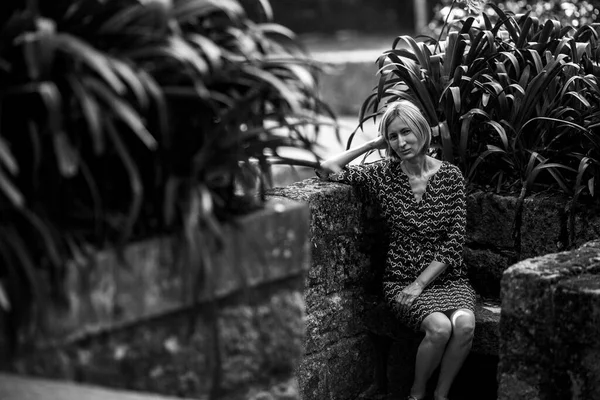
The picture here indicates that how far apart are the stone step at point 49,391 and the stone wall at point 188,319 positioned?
18 mm

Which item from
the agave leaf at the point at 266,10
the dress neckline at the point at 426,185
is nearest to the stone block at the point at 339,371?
the dress neckline at the point at 426,185

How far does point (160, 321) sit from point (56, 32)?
69cm

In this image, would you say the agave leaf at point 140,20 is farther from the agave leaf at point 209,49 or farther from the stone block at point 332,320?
the stone block at point 332,320

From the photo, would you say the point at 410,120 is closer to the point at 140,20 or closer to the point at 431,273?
the point at 431,273

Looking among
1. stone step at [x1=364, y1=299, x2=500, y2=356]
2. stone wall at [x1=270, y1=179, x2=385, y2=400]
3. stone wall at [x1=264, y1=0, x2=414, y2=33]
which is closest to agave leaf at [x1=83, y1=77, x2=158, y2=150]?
stone wall at [x1=270, y1=179, x2=385, y2=400]

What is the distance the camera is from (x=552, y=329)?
352 centimetres

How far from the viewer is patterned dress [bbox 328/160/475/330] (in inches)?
174

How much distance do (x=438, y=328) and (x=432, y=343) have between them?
0.24 feet

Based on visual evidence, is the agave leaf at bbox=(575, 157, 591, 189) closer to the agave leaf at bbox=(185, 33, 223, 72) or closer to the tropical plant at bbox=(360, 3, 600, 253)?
the tropical plant at bbox=(360, 3, 600, 253)

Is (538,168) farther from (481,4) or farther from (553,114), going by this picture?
(481,4)

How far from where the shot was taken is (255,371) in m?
2.63

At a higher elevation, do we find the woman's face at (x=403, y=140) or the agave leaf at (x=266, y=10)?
the agave leaf at (x=266, y=10)

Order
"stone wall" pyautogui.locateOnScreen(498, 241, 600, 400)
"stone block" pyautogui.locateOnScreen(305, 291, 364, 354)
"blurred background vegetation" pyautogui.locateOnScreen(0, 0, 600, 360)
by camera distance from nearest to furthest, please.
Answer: "blurred background vegetation" pyautogui.locateOnScreen(0, 0, 600, 360)
"stone wall" pyautogui.locateOnScreen(498, 241, 600, 400)
"stone block" pyautogui.locateOnScreen(305, 291, 364, 354)

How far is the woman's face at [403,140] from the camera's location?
14.4 ft
